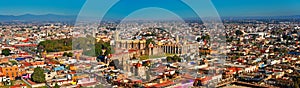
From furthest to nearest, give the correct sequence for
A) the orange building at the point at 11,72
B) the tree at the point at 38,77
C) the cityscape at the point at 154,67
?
the orange building at the point at 11,72 < the tree at the point at 38,77 < the cityscape at the point at 154,67

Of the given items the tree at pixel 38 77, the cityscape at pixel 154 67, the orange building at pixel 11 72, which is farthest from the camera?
the orange building at pixel 11 72

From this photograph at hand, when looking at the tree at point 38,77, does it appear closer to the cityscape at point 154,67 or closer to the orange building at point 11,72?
the cityscape at point 154,67

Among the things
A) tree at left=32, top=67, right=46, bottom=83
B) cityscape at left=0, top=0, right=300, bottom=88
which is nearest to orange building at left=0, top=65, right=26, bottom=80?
cityscape at left=0, top=0, right=300, bottom=88

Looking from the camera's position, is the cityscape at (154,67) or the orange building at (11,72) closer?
the cityscape at (154,67)

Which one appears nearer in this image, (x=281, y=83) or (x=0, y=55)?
(x=281, y=83)

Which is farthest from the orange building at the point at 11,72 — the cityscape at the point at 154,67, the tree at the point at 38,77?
the tree at the point at 38,77

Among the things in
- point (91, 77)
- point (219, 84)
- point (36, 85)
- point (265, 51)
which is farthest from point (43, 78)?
point (265, 51)

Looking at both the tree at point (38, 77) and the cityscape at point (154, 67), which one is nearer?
the cityscape at point (154, 67)

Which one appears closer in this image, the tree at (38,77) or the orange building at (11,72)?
the tree at (38,77)

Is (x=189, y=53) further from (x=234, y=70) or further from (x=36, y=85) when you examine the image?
(x=36, y=85)
